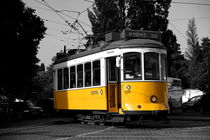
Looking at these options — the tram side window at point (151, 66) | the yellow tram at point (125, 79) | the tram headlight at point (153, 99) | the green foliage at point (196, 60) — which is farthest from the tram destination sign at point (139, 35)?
the green foliage at point (196, 60)

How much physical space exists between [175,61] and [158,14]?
38824 millimetres

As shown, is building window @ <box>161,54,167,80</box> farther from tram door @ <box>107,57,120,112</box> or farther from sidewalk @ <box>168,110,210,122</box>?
sidewalk @ <box>168,110,210,122</box>

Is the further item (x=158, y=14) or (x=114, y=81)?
(x=158, y=14)

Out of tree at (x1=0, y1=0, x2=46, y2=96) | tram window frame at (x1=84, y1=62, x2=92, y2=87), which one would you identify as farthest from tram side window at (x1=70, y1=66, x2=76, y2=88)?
tree at (x1=0, y1=0, x2=46, y2=96)

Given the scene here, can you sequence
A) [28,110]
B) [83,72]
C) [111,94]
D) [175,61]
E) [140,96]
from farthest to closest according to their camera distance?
1. [175,61]
2. [28,110]
3. [83,72]
4. [111,94]
5. [140,96]

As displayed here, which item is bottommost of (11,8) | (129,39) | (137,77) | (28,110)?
(28,110)

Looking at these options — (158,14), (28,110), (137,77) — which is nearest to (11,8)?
(28,110)

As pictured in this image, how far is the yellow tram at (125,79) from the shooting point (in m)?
14.6

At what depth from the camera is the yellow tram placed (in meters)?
14.6

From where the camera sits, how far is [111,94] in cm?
1548

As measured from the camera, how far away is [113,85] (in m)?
15.5

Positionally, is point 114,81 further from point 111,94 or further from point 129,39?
point 129,39

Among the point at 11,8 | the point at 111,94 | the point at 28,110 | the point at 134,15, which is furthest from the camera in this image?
the point at 134,15

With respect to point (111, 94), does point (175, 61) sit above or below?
above
